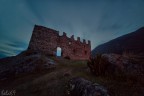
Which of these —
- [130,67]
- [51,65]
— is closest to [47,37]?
[51,65]

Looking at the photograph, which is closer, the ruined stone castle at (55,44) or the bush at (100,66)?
the bush at (100,66)

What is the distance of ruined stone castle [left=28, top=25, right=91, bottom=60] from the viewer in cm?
2263

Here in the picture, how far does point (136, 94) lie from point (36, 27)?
23.0m

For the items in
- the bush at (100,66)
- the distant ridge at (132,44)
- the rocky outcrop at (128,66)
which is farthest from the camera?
the distant ridge at (132,44)

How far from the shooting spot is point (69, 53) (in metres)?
28.3

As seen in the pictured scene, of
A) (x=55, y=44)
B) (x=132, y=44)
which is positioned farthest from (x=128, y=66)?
(x=132, y=44)

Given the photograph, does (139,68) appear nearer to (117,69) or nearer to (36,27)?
(117,69)

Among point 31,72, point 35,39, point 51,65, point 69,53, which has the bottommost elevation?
point 31,72

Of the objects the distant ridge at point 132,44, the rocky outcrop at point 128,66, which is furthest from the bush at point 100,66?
the distant ridge at point 132,44

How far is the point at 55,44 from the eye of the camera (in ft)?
83.9

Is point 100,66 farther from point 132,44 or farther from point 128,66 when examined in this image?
point 132,44

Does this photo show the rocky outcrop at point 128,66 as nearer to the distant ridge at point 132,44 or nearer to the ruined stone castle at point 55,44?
the ruined stone castle at point 55,44

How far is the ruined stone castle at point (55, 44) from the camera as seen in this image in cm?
2263

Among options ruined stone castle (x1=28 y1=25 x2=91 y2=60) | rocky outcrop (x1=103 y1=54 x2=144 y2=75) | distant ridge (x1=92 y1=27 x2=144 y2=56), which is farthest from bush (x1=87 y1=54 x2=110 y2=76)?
distant ridge (x1=92 y1=27 x2=144 y2=56)
